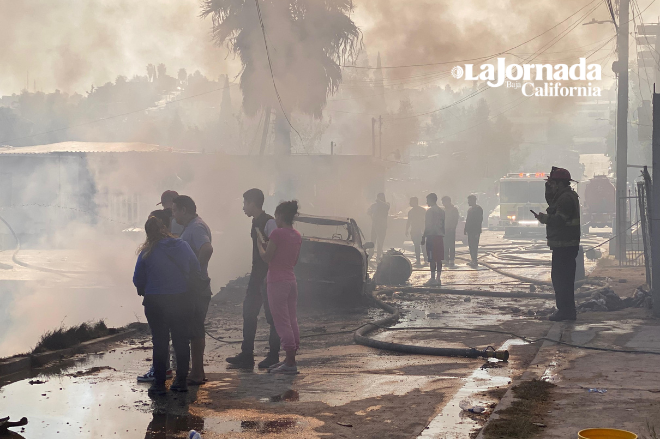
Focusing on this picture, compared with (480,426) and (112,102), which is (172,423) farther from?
(112,102)

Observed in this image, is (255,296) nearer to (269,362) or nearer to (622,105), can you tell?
(269,362)

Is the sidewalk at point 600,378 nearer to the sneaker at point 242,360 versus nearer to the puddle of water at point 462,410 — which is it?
the puddle of water at point 462,410

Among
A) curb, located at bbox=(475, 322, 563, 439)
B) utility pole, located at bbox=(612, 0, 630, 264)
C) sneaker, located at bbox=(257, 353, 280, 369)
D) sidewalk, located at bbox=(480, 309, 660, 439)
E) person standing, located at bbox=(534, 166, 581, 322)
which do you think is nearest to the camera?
sidewalk, located at bbox=(480, 309, 660, 439)

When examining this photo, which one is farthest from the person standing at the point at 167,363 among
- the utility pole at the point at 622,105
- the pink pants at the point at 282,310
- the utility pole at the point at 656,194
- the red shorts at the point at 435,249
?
the utility pole at the point at 622,105

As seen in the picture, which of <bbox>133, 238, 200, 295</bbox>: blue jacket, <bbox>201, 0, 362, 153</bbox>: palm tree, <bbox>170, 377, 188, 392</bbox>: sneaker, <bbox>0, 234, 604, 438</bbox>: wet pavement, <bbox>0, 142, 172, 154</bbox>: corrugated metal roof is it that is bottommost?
<bbox>0, 234, 604, 438</bbox>: wet pavement

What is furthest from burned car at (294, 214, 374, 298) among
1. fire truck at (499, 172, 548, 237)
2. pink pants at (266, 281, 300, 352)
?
fire truck at (499, 172, 548, 237)

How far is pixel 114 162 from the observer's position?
30.7m

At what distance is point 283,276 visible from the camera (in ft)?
23.9

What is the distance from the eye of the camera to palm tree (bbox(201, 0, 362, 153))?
24875 millimetres

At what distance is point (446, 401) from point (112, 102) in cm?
6477

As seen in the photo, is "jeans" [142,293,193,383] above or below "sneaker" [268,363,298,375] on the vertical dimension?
above

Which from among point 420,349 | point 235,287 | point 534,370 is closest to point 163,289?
point 420,349

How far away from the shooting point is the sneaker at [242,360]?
7.83 metres

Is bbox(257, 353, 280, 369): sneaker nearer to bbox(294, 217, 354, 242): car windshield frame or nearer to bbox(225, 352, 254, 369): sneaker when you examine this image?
bbox(225, 352, 254, 369): sneaker
